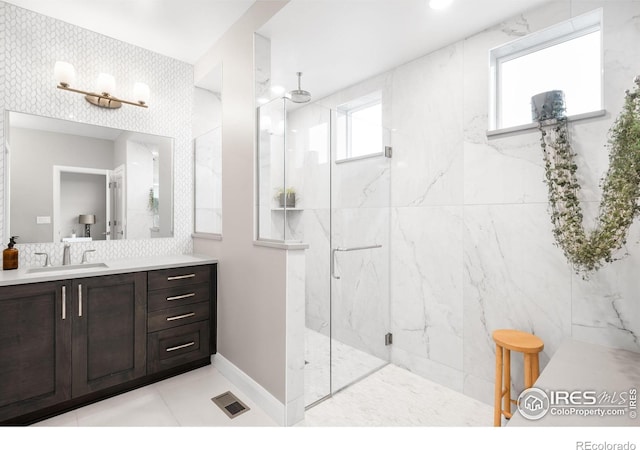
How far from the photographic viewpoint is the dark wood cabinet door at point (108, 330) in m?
2.01

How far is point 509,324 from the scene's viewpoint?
2.06m

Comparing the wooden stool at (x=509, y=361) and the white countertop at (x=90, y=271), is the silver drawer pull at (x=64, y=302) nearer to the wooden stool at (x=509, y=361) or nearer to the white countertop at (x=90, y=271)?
the white countertop at (x=90, y=271)

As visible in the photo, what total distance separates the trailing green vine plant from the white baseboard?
188cm

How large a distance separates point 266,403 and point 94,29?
305 cm

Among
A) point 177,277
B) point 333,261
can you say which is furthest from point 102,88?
point 333,261

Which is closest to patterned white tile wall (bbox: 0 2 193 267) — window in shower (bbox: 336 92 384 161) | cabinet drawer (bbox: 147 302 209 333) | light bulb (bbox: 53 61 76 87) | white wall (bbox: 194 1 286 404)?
light bulb (bbox: 53 61 76 87)

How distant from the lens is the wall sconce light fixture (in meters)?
2.27

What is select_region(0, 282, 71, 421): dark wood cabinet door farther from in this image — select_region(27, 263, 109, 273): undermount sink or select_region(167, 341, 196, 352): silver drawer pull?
select_region(167, 341, 196, 352): silver drawer pull

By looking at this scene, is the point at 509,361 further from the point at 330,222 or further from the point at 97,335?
the point at 97,335

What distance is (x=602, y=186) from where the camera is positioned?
170 centimetres

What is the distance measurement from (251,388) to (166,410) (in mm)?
531

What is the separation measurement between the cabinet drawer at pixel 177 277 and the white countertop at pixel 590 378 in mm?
2210
